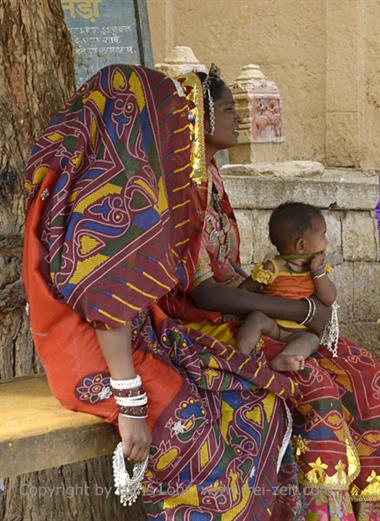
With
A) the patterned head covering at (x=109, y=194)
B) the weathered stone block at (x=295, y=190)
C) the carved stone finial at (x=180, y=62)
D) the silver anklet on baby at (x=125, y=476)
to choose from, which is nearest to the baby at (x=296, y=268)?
the patterned head covering at (x=109, y=194)

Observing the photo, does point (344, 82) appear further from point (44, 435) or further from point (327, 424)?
point (44, 435)

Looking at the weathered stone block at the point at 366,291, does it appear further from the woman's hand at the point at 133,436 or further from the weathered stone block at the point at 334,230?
the woman's hand at the point at 133,436

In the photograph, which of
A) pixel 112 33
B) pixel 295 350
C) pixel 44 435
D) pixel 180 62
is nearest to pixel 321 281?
pixel 295 350

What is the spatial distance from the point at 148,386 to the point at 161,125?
748mm

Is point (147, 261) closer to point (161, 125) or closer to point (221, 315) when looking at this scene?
point (161, 125)

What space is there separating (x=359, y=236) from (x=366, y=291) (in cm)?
41

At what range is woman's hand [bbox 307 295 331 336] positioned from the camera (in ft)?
12.3

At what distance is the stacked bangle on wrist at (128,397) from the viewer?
113 inches

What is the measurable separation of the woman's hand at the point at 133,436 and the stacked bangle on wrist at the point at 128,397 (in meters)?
0.02

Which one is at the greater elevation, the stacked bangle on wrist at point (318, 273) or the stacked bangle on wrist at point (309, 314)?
the stacked bangle on wrist at point (318, 273)

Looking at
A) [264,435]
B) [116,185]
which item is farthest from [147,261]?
[264,435]

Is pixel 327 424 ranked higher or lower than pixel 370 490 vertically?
higher

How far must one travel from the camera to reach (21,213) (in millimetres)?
3557

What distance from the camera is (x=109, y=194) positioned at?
2900 mm
